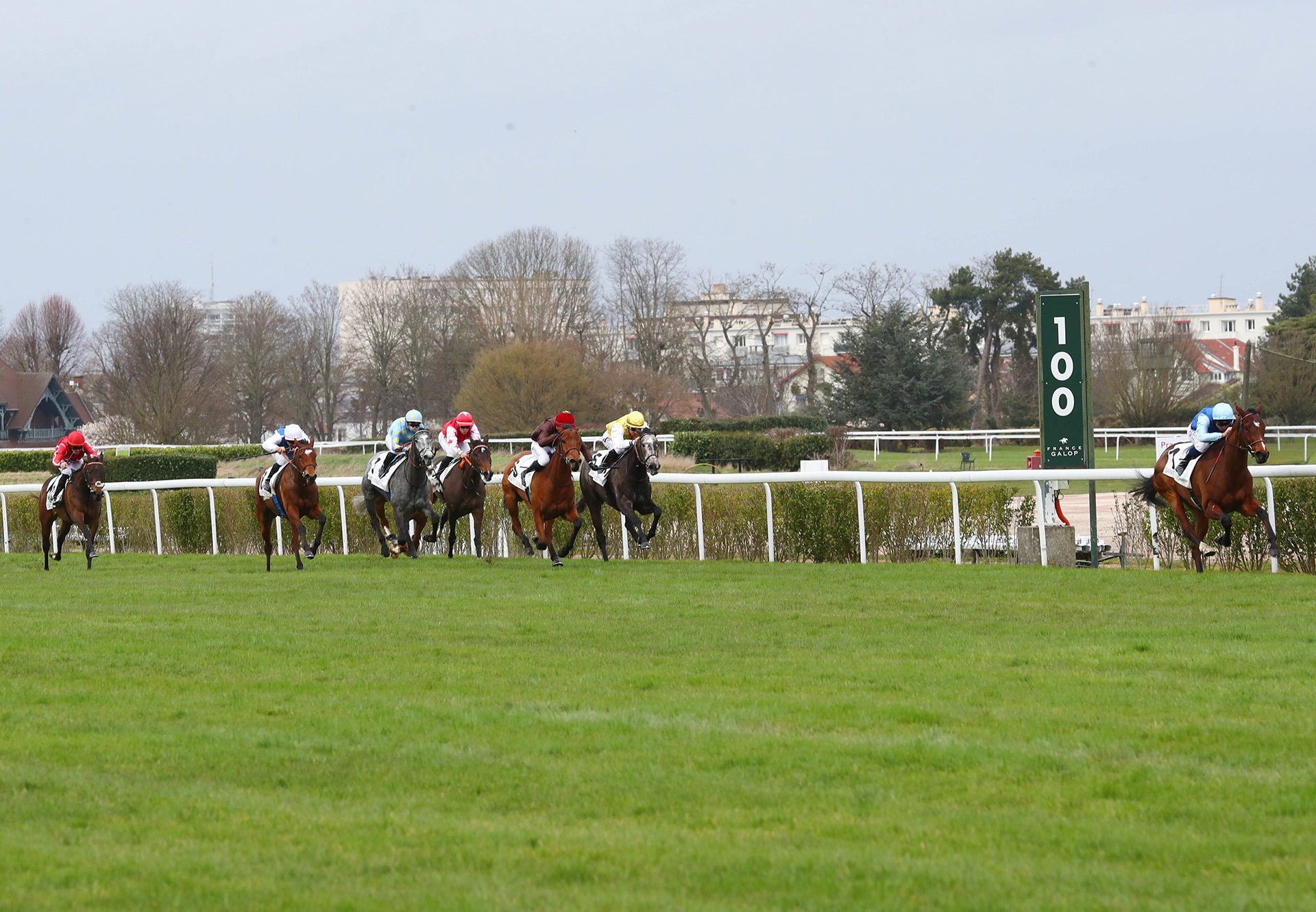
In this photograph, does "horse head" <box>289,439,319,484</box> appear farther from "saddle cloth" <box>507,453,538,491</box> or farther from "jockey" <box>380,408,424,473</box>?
"saddle cloth" <box>507,453,538,491</box>

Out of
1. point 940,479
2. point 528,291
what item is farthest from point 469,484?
point 528,291

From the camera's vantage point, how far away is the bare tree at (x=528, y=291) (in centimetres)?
5784

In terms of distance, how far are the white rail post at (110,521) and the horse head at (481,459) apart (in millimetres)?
6729

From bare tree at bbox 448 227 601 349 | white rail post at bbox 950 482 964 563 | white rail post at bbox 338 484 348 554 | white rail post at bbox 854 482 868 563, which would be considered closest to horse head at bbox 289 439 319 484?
white rail post at bbox 338 484 348 554

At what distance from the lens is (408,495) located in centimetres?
1455

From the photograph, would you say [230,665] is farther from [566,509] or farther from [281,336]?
[281,336]

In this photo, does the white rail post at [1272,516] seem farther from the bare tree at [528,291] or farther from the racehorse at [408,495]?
the bare tree at [528,291]

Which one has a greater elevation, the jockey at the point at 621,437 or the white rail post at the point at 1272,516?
A: the jockey at the point at 621,437

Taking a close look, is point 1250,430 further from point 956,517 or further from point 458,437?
point 458,437

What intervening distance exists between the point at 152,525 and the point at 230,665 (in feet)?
39.9

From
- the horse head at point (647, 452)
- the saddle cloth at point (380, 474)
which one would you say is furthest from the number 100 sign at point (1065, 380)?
the saddle cloth at point (380, 474)

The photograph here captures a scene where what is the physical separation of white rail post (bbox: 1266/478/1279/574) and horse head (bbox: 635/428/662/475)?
467cm

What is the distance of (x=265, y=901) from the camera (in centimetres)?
356

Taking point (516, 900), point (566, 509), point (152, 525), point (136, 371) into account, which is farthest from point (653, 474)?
point (136, 371)
